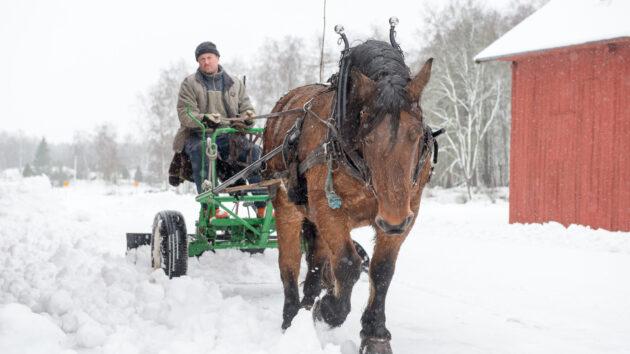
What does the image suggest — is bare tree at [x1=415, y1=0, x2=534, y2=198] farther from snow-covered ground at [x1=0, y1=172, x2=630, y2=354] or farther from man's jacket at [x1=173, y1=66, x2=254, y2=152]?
man's jacket at [x1=173, y1=66, x2=254, y2=152]

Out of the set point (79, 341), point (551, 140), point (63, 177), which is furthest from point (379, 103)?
point (63, 177)

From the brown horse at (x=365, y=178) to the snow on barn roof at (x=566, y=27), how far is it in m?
9.41

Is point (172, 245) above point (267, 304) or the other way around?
above

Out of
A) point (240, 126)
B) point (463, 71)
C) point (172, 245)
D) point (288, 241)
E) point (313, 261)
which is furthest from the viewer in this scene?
point (463, 71)

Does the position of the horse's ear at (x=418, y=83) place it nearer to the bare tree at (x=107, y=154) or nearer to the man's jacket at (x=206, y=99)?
the man's jacket at (x=206, y=99)

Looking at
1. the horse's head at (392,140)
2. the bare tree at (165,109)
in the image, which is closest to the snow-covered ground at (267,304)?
the horse's head at (392,140)

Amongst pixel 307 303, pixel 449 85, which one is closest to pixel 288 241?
pixel 307 303

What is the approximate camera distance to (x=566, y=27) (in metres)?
12.6

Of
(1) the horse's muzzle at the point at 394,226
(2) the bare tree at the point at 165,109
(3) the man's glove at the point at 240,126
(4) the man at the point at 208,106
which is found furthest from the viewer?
(2) the bare tree at the point at 165,109

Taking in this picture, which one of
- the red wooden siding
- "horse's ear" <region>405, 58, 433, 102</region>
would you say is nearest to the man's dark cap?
"horse's ear" <region>405, 58, 433, 102</region>

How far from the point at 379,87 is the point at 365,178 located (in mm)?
484

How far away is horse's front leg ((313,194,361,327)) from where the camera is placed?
3238mm

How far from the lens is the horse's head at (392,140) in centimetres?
274

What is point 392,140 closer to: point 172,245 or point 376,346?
point 376,346
